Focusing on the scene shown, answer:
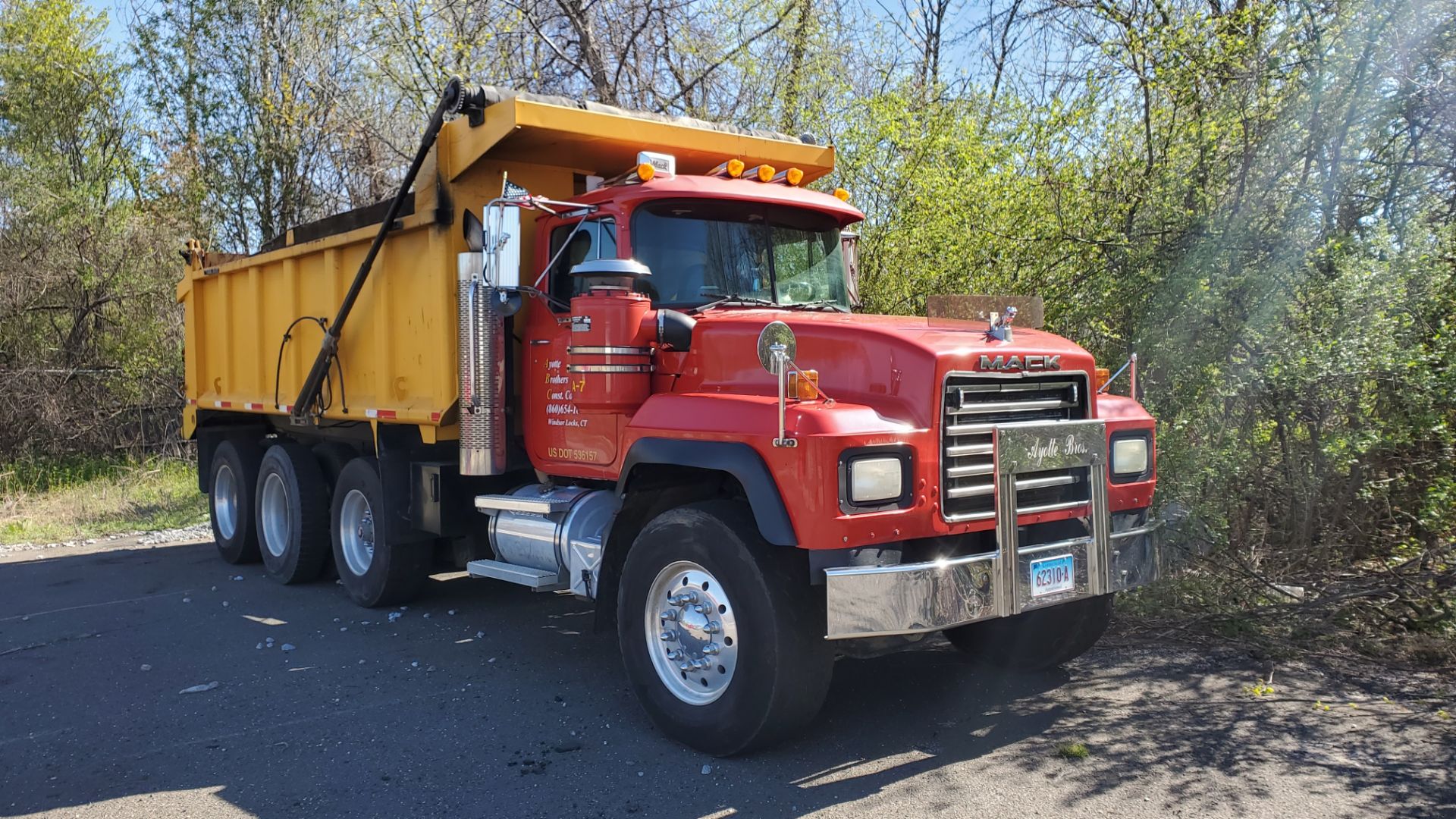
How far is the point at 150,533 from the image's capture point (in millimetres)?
12172

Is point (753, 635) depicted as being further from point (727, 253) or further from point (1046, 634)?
point (727, 253)

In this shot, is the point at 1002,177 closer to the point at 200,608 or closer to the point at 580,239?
the point at 580,239

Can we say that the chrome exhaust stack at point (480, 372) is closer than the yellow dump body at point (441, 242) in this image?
Yes

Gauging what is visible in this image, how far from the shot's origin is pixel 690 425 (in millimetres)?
4945

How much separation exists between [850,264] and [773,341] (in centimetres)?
218

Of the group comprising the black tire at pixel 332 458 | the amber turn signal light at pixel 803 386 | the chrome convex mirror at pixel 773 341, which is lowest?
the black tire at pixel 332 458

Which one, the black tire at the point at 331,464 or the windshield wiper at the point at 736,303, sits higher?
the windshield wiper at the point at 736,303

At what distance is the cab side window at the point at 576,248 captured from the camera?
5.94m

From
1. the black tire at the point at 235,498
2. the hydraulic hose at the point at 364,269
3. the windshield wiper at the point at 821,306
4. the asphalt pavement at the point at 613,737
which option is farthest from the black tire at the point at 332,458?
the windshield wiper at the point at 821,306

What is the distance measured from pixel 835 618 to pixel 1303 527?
4.08 metres

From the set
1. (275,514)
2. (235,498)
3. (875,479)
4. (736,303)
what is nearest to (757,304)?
(736,303)

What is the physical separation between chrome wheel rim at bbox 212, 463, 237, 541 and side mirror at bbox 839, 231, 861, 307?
21.5ft

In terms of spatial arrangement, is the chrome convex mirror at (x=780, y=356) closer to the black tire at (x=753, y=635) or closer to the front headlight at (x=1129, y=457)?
the black tire at (x=753, y=635)

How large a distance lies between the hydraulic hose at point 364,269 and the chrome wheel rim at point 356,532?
0.78m
